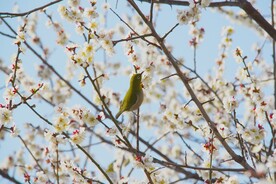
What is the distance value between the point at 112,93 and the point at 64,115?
2.10m

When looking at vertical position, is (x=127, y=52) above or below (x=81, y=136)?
above

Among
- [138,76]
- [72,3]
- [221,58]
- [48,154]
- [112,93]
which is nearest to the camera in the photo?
[138,76]

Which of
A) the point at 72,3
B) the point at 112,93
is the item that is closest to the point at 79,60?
the point at 72,3

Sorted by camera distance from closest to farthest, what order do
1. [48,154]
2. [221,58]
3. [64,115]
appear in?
[64,115] < [48,154] < [221,58]

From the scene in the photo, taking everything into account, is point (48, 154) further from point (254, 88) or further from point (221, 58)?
point (221, 58)

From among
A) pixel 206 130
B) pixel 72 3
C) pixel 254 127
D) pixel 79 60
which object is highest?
pixel 72 3

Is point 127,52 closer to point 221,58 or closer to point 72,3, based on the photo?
point 72,3

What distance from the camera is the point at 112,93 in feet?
16.6

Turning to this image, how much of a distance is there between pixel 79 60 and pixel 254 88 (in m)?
1.51

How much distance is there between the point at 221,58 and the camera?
5812 millimetres

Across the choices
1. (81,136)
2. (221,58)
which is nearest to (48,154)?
(81,136)

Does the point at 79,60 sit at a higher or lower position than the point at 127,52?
lower

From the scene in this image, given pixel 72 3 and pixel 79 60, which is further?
pixel 72 3

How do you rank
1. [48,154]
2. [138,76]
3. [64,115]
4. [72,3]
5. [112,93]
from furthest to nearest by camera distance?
[112,93], [48,154], [72,3], [138,76], [64,115]
